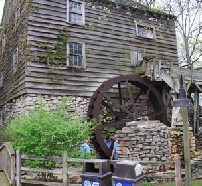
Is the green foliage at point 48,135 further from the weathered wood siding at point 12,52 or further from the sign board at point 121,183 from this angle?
the weathered wood siding at point 12,52

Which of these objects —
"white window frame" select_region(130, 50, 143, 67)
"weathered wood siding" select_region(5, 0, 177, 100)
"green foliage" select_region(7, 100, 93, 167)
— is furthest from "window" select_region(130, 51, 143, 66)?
"green foliage" select_region(7, 100, 93, 167)

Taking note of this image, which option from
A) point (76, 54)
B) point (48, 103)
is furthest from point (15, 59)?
point (48, 103)

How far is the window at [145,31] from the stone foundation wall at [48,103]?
4.95 m

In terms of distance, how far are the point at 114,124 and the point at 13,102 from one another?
15.7ft

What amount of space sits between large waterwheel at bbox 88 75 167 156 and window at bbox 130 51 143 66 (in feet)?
3.71

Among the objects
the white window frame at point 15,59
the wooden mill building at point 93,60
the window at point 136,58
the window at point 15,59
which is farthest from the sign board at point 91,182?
the window at point 136,58

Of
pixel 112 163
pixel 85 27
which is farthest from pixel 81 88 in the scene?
pixel 112 163

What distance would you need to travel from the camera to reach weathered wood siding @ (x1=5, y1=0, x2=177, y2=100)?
1125 centimetres

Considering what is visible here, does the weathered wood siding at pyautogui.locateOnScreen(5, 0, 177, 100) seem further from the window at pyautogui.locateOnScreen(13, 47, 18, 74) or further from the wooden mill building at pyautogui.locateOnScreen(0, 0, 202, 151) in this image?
the window at pyautogui.locateOnScreen(13, 47, 18, 74)

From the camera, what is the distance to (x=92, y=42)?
12789 mm

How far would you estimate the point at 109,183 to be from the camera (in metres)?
4.58

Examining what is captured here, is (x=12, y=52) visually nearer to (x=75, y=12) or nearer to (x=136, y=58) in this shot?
(x=75, y=12)

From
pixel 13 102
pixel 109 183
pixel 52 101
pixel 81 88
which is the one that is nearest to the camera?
pixel 109 183

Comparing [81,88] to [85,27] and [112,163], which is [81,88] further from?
[112,163]
